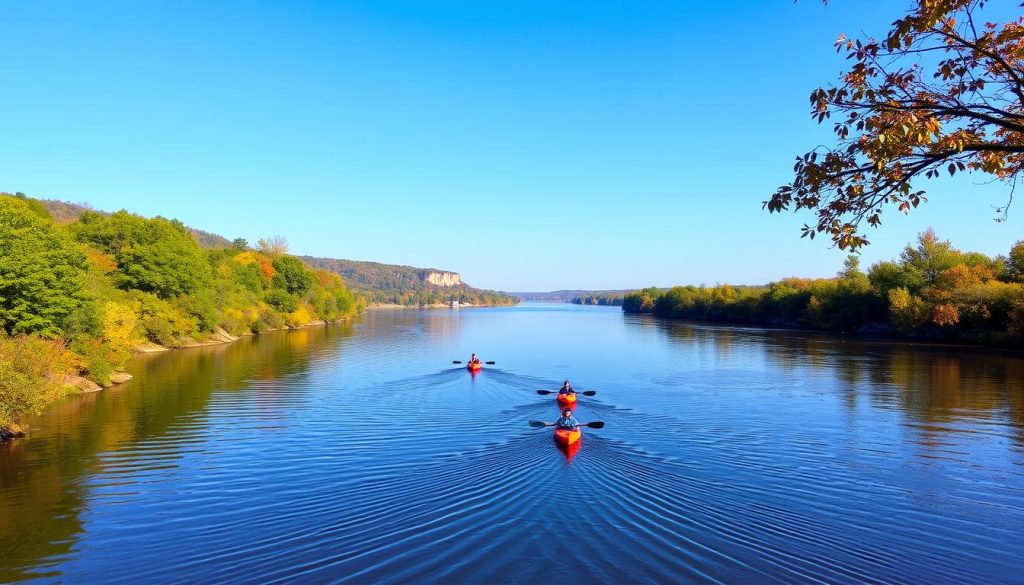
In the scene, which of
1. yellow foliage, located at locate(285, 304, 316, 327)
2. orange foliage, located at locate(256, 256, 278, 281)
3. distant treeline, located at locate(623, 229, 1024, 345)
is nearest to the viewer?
distant treeline, located at locate(623, 229, 1024, 345)

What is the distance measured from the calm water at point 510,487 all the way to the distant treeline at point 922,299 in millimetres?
34781

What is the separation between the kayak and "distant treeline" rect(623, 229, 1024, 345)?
58.0 meters

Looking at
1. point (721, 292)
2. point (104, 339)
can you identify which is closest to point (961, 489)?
point (104, 339)

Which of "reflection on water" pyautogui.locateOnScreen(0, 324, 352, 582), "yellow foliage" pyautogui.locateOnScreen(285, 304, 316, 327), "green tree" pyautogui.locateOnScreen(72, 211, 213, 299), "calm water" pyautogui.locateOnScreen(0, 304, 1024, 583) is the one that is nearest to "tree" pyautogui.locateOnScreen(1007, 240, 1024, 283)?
"calm water" pyautogui.locateOnScreen(0, 304, 1024, 583)

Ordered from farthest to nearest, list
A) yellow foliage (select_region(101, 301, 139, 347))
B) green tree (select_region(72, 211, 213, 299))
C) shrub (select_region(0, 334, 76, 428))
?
green tree (select_region(72, 211, 213, 299)), yellow foliage (select_region(101, 301, 139, 347)), shrub (select_region(0, 334, 76, 428))

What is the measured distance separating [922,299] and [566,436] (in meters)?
71.6

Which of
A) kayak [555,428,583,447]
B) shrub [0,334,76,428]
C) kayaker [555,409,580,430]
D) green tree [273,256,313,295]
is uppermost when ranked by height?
green tree [273,256,313,295]

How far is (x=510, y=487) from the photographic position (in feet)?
51.7

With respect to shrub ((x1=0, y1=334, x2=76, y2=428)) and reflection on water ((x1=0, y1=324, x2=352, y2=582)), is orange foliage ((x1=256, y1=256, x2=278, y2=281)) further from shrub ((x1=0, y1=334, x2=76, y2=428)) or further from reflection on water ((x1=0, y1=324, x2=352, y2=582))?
shrub ((x1=0, y1=334, x2=76, y2=428))

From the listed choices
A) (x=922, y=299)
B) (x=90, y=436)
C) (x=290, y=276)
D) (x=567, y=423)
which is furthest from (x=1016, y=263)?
(x=290, y=276)

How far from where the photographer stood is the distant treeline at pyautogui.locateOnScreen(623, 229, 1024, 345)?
6019 cm

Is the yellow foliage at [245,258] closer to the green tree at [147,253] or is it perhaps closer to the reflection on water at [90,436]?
the green tree at [147,253]

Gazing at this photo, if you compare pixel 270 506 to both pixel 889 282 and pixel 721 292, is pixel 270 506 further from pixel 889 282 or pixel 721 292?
pixel 721 292

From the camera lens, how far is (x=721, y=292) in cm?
13725
